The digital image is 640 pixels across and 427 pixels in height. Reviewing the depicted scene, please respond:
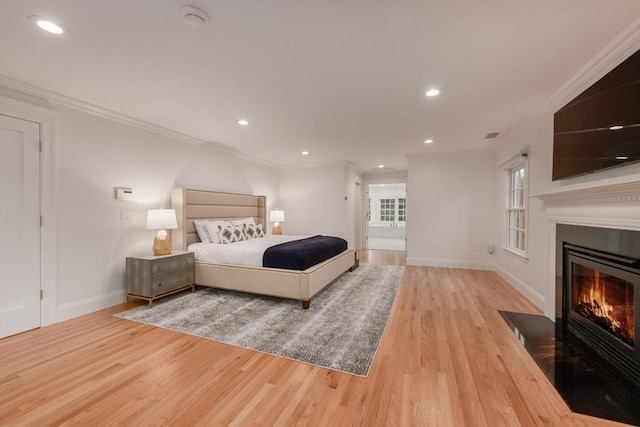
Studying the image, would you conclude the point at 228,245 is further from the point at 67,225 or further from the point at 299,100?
Answer: the point at 299,100

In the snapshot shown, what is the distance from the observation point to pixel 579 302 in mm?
2469

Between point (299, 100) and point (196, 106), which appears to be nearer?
point (299, 100)

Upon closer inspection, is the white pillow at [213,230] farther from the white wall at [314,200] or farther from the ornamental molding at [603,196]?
the ornamental molding at [603,196]

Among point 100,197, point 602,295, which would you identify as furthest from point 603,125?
point 100,197

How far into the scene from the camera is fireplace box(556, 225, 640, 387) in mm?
1871

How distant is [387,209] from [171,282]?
981 centimetres

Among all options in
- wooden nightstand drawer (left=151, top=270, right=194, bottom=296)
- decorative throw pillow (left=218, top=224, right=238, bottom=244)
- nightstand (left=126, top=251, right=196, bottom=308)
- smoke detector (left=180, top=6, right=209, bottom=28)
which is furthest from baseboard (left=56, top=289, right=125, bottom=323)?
smoke detector (left=180, top=6, right=209, bottom=28)

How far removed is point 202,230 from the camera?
166 inches

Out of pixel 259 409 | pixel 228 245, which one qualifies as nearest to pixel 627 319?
pixel 259 409

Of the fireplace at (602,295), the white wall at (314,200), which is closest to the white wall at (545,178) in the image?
the fireplace at (602,295)

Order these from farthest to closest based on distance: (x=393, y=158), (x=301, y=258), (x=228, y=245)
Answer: (x=393, y=158) → (x=228, y=245) → (x=301, y=258)

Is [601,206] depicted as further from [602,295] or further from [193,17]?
[193,17]

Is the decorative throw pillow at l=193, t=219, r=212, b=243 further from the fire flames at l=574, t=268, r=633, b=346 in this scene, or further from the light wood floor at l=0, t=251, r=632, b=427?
the fire flames at l=574, t=268, r=633, b=346

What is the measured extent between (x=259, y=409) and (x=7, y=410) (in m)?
1.53
